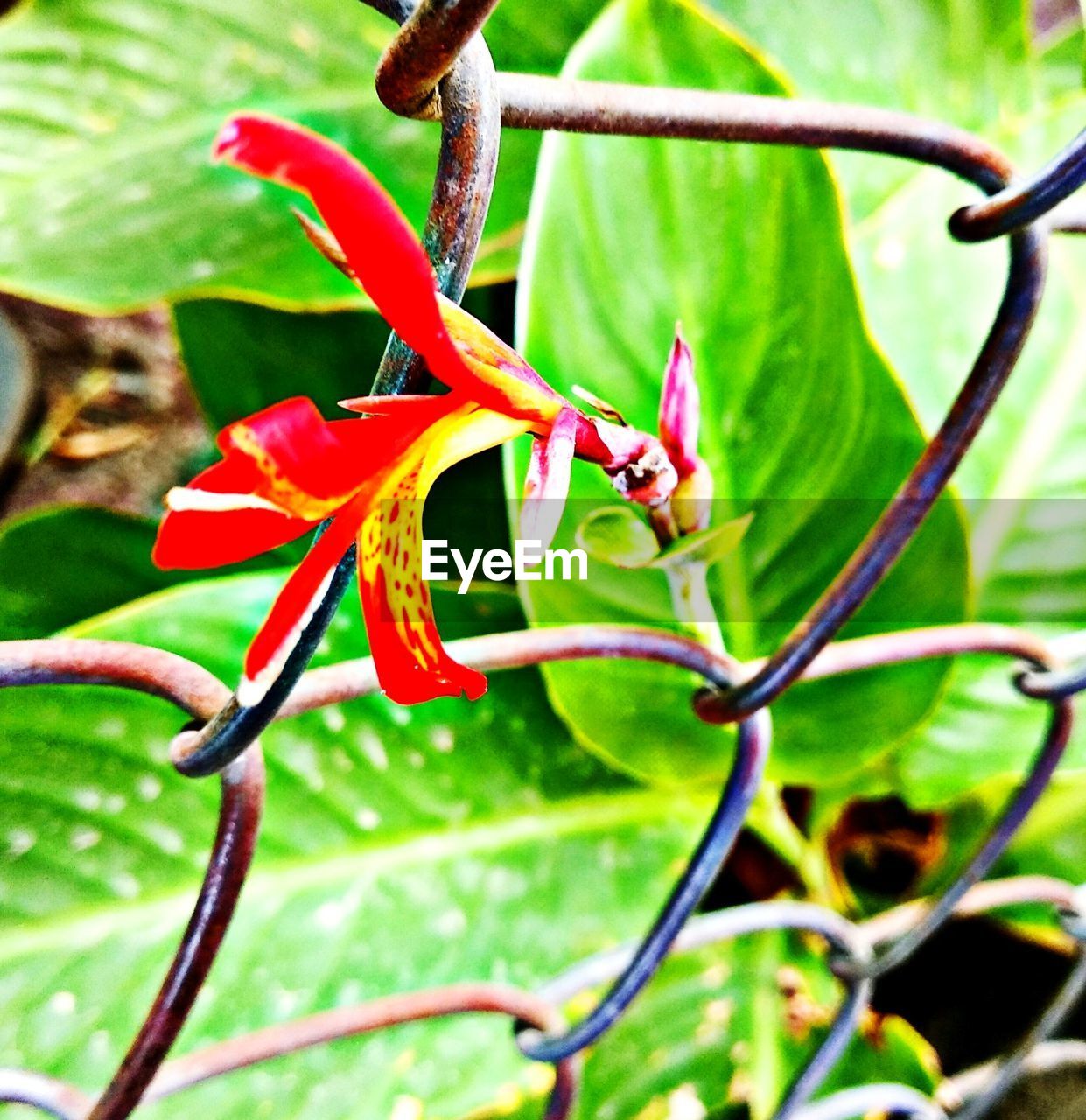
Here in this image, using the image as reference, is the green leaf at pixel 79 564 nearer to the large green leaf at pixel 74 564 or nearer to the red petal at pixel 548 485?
the large green leaf at pixel 74 564

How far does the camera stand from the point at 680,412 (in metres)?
0.18

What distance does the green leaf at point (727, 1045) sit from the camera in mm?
412

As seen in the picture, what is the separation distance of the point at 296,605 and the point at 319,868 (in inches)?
9.8

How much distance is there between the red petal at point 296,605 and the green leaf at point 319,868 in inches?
7.2

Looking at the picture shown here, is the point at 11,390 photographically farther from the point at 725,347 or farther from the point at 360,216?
the point at 360,216

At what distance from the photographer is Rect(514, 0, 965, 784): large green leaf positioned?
0.29 m

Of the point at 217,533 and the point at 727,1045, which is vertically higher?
the point at 217,533

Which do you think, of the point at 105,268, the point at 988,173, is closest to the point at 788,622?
the point at 988,173

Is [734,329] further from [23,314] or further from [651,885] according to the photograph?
[23,314]

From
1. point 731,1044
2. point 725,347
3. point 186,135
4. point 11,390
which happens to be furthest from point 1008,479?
point 11,390

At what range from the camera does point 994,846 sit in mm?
310

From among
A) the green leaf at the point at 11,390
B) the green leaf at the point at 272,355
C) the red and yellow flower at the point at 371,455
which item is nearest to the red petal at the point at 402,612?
the red and yellow flower at the point at 371,455

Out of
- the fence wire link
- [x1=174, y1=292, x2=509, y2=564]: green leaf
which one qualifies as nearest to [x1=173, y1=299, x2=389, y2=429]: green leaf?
[x1=174, y1=292, x2=509, y2=564]: green leaf

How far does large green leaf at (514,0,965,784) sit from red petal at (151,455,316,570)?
0.17m
